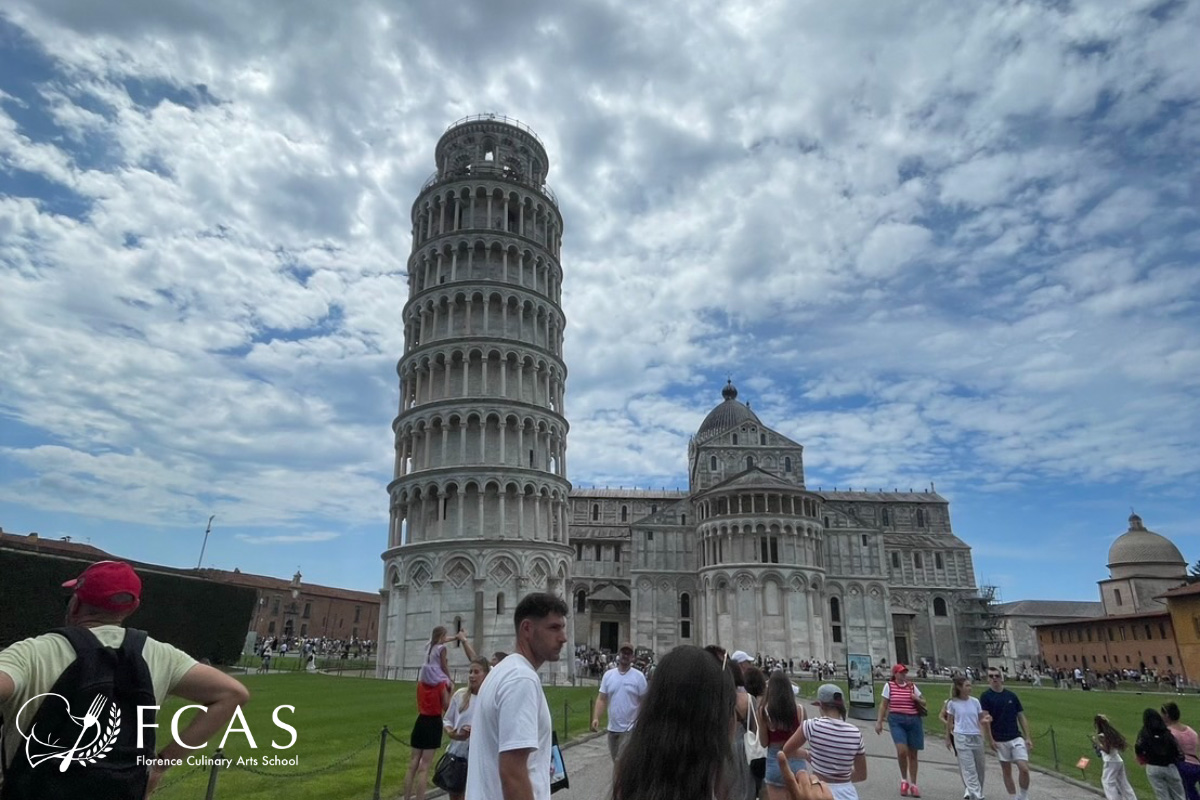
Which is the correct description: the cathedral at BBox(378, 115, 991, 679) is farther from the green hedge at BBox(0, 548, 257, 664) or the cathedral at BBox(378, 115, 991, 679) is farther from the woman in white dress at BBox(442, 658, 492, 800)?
the woman in white dress at BBox(442, 658, 492, 800)

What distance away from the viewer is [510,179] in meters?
47.8

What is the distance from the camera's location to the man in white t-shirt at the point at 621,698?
961cm

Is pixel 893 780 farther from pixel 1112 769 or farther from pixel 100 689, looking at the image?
pixel 100 689

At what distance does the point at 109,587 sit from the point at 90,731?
0.71 metres

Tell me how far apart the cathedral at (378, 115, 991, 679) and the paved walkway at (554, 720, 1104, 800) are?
79.0 feet

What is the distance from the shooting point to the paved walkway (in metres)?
11.9

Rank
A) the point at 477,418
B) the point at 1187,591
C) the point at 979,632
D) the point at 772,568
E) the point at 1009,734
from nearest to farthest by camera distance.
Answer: the point at 1009,734 → the point at 477,418 → the point at 1187,591 → the point at 772,568 → the point at 979,632

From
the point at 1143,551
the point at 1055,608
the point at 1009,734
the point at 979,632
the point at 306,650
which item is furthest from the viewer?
the point at 1055,608

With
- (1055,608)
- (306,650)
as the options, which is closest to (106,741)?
(306,650)

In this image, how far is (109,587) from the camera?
3861 millimetres

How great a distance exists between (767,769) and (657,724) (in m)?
5.03

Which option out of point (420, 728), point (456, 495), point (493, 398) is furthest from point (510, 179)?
point (420, 728)

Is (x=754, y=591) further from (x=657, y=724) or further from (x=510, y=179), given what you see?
(x=657, y=724)

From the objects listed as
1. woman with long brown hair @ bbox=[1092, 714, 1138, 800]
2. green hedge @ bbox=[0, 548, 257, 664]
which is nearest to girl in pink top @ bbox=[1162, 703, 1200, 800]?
woman with long brown hair @ bbox=[1092, 714, 1138, 800]
